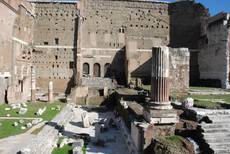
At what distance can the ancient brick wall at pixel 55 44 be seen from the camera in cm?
2802

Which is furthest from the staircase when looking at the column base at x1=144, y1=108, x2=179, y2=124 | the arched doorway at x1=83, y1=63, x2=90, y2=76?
the arched doorway at x1=83, y1=63, x2=90, y2=76

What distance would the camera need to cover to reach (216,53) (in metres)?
26.1

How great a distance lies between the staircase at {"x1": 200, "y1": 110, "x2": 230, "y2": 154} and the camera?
8.53 metres

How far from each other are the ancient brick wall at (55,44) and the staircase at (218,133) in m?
19.4

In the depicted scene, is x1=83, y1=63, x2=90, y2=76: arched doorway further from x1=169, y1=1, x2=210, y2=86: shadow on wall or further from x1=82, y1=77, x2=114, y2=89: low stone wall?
x1=169, y1=1, x2=210, y2=86: shadow on wall

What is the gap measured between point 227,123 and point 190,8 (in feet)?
73.4

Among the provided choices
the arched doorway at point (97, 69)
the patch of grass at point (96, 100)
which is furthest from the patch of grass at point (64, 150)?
the arched doorway at point (97, 69)

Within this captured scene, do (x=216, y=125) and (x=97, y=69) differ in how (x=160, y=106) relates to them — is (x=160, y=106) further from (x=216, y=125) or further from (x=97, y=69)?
(x=97, y=69)

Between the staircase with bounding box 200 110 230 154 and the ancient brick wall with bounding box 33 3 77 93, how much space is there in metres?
19.4

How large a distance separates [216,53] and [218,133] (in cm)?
1814

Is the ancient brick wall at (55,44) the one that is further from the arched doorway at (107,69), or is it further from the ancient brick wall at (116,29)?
the arched doorway at (107,69)

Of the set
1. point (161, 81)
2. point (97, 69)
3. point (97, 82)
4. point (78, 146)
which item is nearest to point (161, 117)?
point (161, 81)

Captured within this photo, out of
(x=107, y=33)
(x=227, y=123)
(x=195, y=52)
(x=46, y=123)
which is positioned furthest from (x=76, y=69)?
(x=227, y=123)

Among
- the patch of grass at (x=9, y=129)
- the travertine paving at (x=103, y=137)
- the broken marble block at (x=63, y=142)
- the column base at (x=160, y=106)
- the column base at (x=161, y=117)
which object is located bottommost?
the travertine paving at (x=103, y=137)
